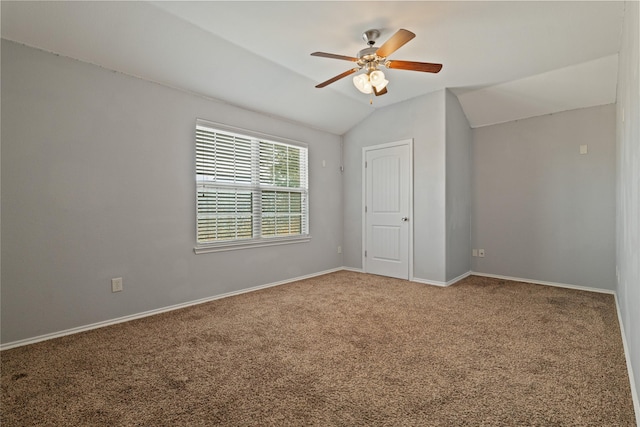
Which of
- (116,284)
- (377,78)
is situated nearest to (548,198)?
(377,78)

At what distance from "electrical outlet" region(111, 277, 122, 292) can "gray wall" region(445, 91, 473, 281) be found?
389cm

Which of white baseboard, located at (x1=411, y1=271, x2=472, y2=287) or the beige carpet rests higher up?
white baseboard, located at (x1=411, y1=271, x2=472, y2=287)

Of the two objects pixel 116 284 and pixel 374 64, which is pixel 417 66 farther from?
pixel 116 284

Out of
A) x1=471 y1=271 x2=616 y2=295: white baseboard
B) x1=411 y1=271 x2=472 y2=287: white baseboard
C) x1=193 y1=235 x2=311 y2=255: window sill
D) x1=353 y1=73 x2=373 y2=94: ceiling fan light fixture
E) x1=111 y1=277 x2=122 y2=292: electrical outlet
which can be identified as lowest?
x1=471 y1=271 x2=616 y2=295: white baseboard

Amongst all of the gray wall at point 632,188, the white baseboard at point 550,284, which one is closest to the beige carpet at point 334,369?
the gray wall at point 632,188

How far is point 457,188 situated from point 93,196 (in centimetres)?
444

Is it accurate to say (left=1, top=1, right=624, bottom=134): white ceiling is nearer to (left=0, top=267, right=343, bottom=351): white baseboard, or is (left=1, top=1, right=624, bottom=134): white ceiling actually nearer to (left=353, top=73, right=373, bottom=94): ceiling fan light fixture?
(left=353, top=73, right=373, bottom=94): ceiling fan light fixture

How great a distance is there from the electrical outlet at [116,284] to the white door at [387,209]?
11.4ft

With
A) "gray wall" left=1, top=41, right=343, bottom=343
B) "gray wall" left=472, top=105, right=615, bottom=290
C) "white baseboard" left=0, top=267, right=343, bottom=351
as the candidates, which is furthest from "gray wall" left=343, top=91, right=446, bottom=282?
"gray wall" left=1, top=41, right=343, bottom=343

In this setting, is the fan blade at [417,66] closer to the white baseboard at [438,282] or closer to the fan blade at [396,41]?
the fan blade at [396,41]

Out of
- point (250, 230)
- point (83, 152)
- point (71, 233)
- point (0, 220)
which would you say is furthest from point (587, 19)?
point (0, 220)

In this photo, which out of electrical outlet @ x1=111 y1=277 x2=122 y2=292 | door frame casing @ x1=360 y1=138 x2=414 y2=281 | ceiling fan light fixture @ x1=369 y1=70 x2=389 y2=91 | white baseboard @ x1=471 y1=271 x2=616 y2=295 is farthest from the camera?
door frame casing @ x1=360 y1=138 x2=414 y2=281

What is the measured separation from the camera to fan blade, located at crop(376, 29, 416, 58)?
7.41 feet

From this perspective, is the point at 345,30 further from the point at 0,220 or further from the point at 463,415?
the point at 0,220
